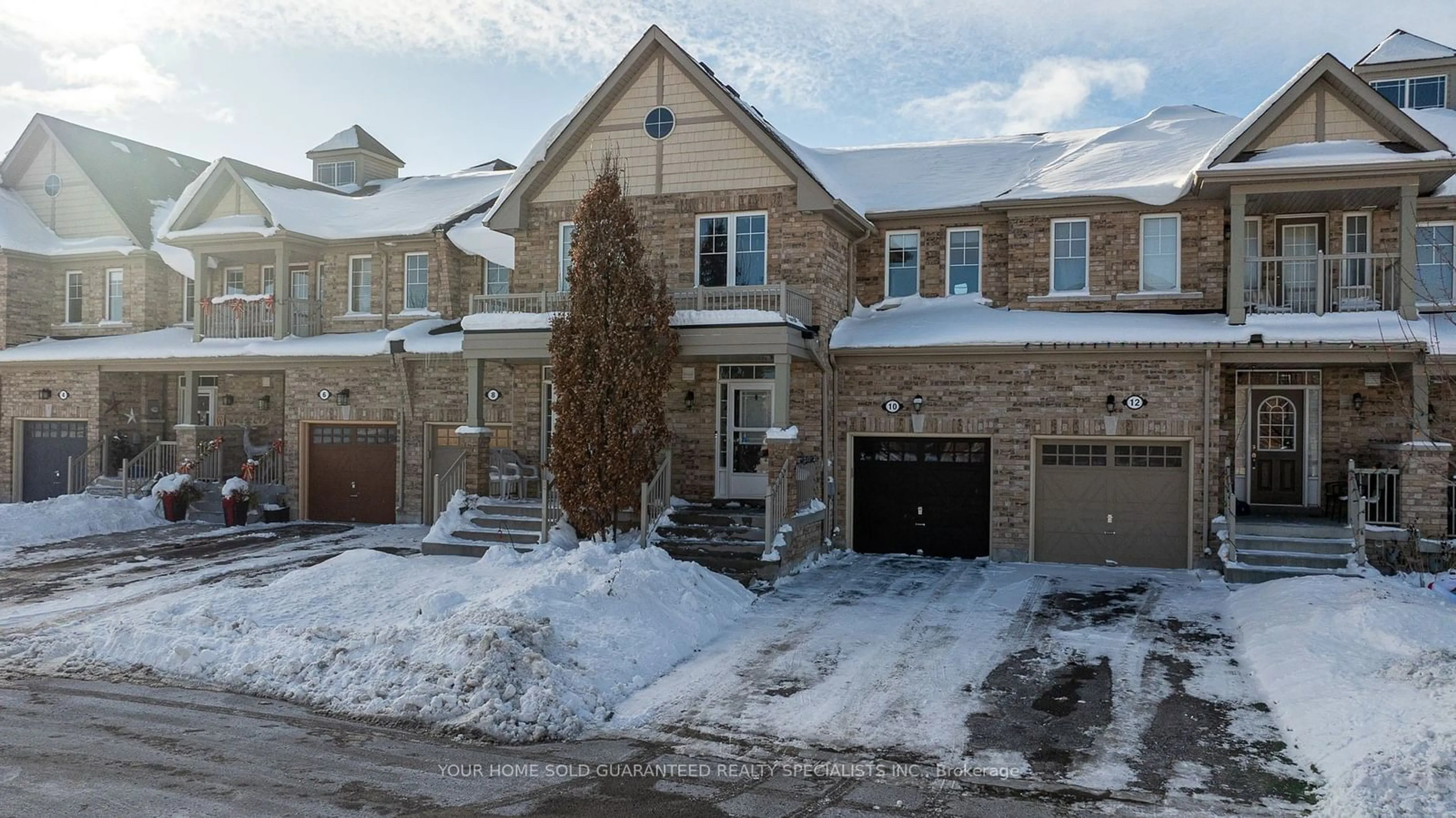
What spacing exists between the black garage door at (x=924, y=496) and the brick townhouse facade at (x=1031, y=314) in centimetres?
4

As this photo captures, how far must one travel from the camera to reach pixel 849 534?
56.8 ft

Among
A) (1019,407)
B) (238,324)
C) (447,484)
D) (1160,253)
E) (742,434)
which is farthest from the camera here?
(238,324)

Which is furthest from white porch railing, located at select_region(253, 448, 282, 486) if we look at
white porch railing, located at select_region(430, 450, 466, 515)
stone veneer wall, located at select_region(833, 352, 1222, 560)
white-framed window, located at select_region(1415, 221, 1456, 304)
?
white-framed window, located at select_region(1415, 221, 1456, 304)

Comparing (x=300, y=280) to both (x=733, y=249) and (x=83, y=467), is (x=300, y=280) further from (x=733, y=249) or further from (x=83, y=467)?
(x=733, y=249)

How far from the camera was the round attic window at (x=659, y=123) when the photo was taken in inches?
675

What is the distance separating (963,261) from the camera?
17.9 metres

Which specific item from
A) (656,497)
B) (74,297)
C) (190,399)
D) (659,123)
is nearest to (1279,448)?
(656,497)

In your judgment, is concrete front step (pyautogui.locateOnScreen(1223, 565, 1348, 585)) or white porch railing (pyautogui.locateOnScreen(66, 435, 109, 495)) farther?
white porch railing (pyautogui.locateOnScreen(66, 435, 109, 495))

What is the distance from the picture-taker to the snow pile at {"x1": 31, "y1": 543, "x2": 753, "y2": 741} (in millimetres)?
8484

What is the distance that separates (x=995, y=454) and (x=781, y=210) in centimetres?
551

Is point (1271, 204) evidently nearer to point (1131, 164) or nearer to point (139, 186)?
point (1131, 164)

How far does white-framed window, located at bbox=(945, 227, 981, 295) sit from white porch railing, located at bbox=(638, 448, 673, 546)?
6.26 m

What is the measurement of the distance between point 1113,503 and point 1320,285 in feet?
15.4

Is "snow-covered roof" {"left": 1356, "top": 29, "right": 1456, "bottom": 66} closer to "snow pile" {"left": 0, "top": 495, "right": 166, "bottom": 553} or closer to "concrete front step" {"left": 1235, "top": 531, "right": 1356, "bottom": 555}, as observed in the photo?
"concrete front step" {"left": 1235, "top": 531, "right": 1356, "bottom": 555}
